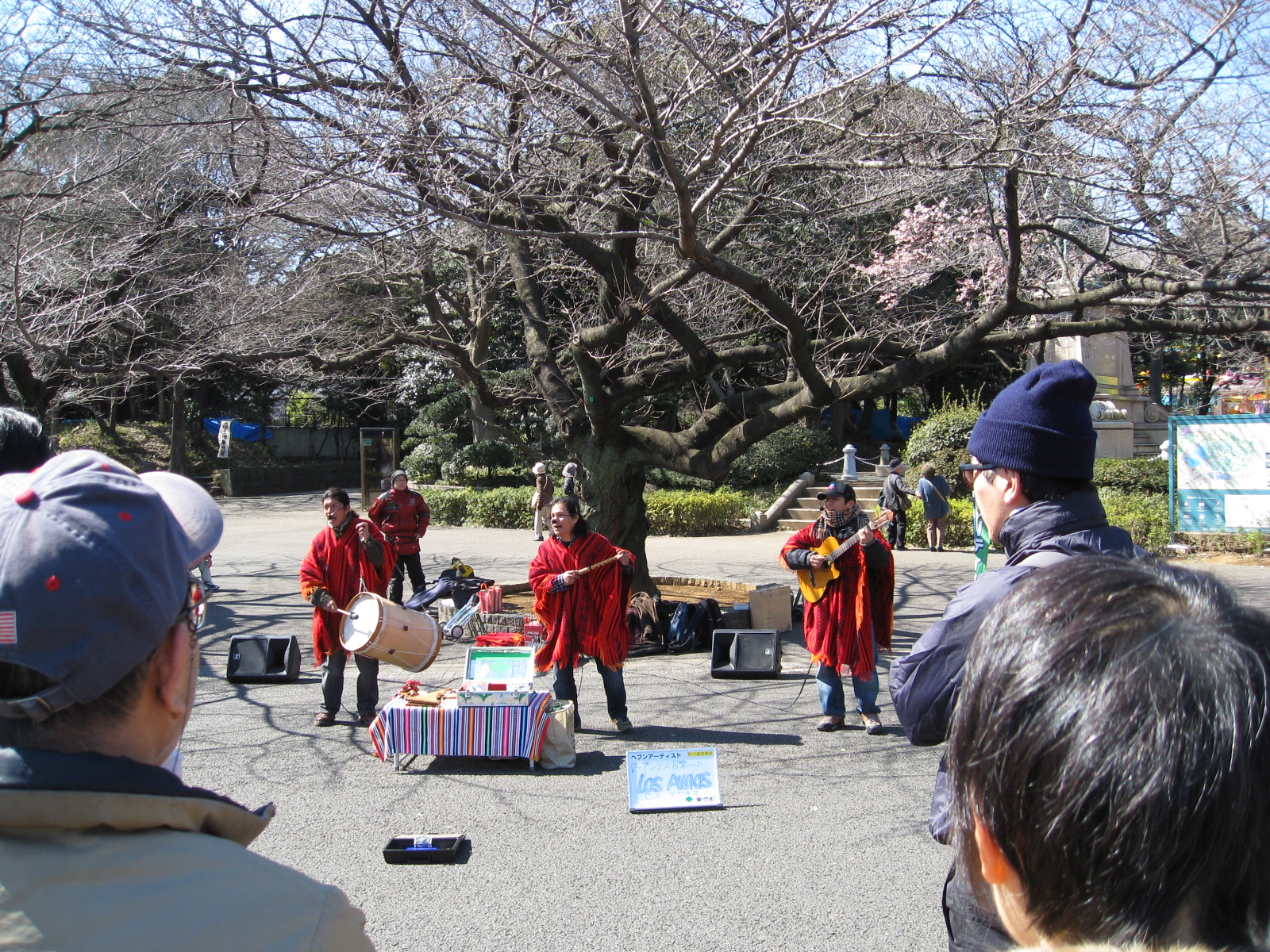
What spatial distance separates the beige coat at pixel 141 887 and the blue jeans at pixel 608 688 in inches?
237

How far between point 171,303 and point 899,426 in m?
27.2

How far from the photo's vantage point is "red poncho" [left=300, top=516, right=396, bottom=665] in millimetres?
7273

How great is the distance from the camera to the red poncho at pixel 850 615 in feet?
22.8

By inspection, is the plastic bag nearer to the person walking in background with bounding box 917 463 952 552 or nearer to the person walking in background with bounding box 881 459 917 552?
the person walking in background with bounding box 881 459 917 552

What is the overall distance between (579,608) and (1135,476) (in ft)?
53.6

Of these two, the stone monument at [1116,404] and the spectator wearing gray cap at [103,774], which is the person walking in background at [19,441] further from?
the stone monument at [1116,404]

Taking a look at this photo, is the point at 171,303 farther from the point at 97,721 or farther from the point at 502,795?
the point at 97,721

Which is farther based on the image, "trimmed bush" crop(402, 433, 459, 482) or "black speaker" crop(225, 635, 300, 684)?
"trimmed bush" crop(402, 433, 459, 482)

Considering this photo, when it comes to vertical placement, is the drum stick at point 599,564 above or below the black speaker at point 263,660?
above

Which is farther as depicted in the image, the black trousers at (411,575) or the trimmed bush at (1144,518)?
the trimmed bush at (1144,518)

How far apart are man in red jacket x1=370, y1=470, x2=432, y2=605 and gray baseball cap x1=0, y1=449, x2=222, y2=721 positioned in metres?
10.9

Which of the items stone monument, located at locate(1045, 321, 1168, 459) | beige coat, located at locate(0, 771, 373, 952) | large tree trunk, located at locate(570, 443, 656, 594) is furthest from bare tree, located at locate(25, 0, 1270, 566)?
stone monument, located at locate(1045, 321, 1168, 459)

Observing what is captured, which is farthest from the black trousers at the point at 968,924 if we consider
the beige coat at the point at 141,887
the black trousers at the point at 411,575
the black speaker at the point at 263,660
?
the black trousers at the point at 411,575

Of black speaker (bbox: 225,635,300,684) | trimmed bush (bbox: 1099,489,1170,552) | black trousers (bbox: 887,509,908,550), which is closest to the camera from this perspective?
black speaker (bbox: 225,635,300,684)
